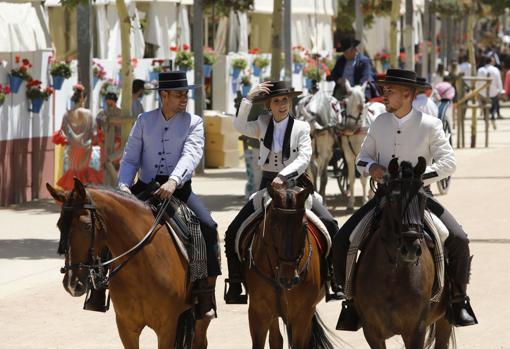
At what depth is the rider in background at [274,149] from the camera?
36.1 ft

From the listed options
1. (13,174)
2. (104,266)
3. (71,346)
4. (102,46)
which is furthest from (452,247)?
(102,46)

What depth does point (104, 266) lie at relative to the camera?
368 inches

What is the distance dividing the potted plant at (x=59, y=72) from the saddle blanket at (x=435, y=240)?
14.8 metres

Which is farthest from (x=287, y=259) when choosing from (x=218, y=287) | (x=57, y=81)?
(x=57, y=81)

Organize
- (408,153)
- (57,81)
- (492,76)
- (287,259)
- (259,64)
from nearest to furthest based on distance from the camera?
(287,259), (408,153), (57,81), (259,64), (492,76)

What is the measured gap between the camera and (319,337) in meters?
10.9

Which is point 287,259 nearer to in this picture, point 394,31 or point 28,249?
point 28,249

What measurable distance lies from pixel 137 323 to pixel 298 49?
102 feet

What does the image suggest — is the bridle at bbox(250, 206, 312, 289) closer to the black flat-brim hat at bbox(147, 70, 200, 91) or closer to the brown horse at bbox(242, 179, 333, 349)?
the brown horse at bbox(242, 179, 333, 349)

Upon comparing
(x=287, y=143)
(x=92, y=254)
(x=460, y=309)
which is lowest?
(x=460, y=309)

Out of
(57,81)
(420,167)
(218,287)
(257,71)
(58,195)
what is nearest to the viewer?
(58,195)

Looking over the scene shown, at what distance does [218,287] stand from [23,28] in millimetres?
9141

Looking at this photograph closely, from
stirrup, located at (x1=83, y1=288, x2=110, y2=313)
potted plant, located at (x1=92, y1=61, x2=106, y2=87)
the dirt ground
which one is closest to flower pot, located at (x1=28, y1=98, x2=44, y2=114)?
the dirt ground

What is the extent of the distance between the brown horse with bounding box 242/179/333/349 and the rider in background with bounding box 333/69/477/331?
274 mm
